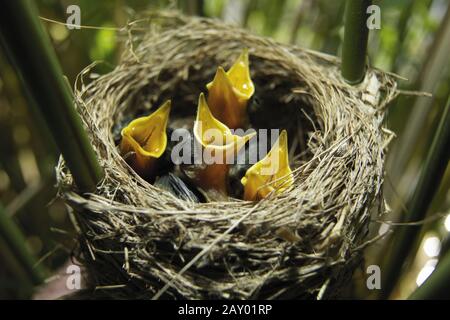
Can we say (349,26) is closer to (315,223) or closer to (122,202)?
(315,223)

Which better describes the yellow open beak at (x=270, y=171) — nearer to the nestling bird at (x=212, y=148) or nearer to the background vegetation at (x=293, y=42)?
the nestling bird at (x=212, y=148)

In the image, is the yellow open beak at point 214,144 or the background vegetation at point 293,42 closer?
the yellow open beak at point 214,144

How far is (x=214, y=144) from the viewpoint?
1.26m

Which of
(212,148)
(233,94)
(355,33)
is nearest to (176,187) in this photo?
(212,148)

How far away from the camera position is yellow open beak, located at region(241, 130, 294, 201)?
47.2 inches

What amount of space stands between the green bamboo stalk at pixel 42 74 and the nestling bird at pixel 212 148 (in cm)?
38

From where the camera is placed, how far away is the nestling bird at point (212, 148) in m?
1.23

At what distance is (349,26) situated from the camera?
3.43 feet

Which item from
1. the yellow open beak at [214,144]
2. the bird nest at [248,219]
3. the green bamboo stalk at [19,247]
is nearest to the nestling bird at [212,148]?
the yellow open beak at [214,144]

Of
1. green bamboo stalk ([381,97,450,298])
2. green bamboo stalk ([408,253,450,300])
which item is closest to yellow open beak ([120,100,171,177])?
green bamboo stalk ([381,97,450,298])

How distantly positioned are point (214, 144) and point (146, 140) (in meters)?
0.14

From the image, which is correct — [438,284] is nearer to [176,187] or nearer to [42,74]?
[42,74]

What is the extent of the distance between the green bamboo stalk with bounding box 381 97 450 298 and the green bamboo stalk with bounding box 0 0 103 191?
0.51 metres
